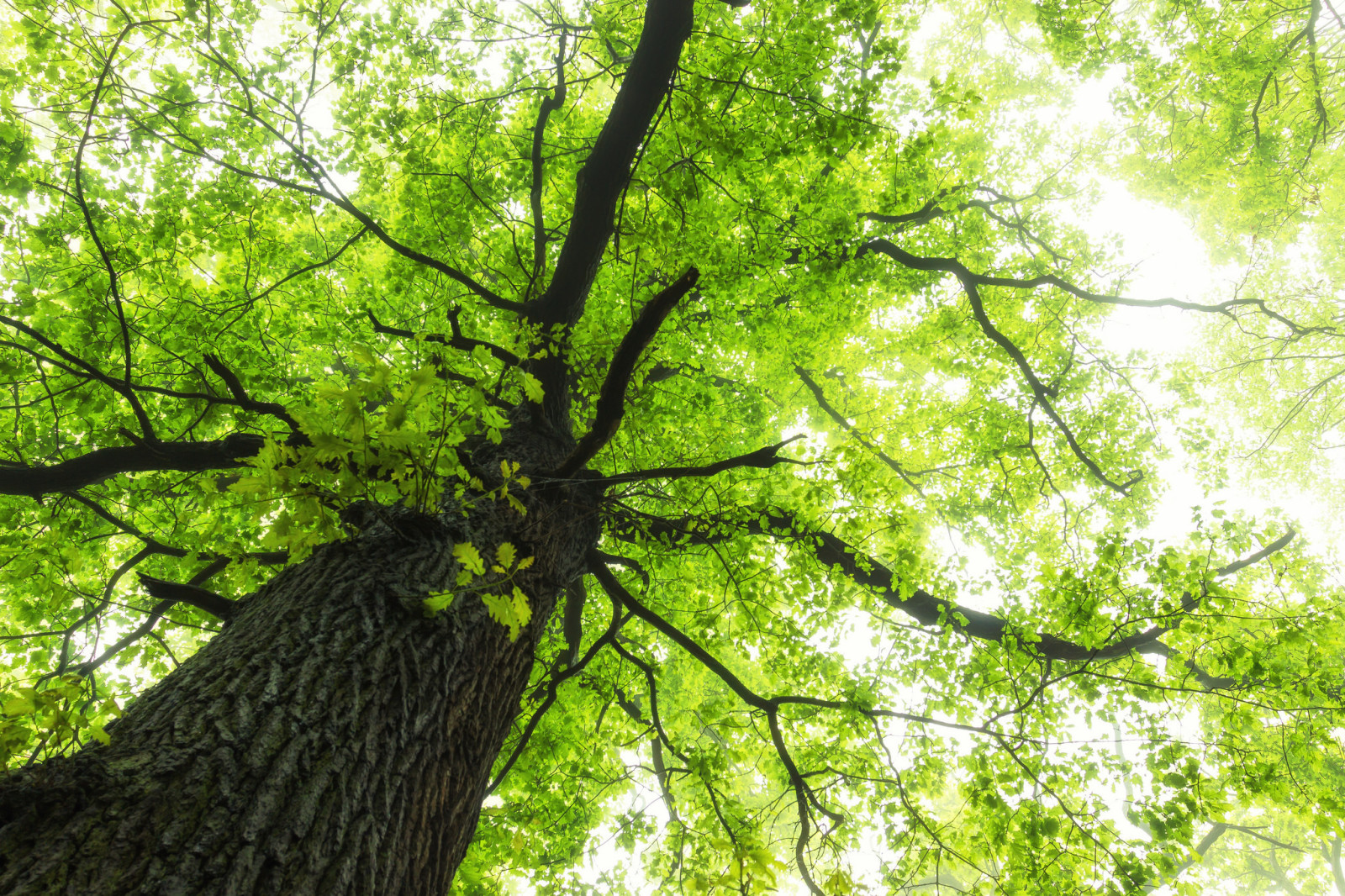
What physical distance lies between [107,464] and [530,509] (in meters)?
2.46

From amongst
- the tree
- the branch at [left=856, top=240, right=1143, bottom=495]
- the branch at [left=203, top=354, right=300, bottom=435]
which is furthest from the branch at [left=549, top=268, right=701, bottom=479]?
the branch at [left=856, top=240, right=1143, bottom=495]

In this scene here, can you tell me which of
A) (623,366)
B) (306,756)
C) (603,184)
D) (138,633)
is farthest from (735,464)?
(138,633)

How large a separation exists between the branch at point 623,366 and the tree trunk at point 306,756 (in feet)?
2.00

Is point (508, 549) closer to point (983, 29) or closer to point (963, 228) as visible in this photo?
point (963, 228)

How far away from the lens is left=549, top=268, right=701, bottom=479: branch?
6.27ft

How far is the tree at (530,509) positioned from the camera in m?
1.40

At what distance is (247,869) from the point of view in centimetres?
105

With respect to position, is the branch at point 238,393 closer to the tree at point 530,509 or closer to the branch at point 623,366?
the tree at point 530,509

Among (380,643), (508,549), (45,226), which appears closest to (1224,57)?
(508,549)

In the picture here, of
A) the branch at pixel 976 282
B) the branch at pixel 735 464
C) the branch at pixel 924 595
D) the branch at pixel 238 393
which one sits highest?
the branch at pixel 976 282

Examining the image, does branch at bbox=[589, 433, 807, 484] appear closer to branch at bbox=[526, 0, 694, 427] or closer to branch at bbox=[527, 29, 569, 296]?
branch at bbox=[526, 0, 694, 427]

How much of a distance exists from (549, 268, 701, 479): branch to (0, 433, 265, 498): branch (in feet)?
5.68

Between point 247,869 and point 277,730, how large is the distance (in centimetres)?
35

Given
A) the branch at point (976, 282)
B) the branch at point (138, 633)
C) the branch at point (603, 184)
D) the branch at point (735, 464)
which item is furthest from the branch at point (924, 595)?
the branch at point (138, 633)
